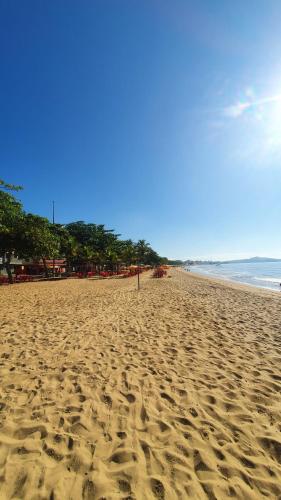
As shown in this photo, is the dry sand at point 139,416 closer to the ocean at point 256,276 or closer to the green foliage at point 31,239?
the green foliage at point 31,239

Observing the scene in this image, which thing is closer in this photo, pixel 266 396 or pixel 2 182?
pixel 266 396

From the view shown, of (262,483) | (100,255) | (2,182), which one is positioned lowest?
(262,483)

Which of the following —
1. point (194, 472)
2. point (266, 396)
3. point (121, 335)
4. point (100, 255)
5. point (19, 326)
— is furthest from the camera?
point (100, 255)

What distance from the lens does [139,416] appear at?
3.42m

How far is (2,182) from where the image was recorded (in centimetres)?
1266

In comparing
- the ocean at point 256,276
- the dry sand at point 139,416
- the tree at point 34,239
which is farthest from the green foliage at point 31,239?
the ocean at point 256,276

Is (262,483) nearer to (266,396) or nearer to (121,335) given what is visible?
(266,396)

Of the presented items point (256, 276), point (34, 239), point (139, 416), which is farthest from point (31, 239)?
point (256, 276)

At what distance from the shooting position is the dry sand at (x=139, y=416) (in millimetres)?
2426

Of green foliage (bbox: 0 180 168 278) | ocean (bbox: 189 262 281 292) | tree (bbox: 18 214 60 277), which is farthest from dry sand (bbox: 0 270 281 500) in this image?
ocean (bbox: 189 262 281 292)

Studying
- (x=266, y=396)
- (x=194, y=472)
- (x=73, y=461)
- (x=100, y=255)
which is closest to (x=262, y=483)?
(x=194, y=472)

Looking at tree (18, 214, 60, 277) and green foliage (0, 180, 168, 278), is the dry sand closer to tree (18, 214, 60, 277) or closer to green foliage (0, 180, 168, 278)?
green foliage (0, 180, 168, 278)

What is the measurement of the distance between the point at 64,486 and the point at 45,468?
344 millimetres

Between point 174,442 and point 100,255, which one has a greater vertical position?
point 100,255
